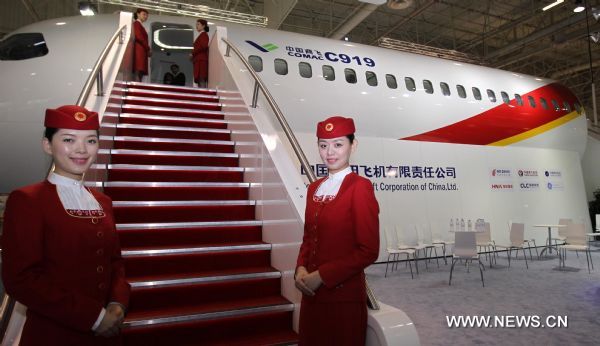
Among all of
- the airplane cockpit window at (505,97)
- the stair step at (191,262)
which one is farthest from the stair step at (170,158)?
the airplane cockpit window at (505,97)

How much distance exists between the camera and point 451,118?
8703mm

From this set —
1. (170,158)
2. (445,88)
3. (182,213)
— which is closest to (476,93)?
(445,88)

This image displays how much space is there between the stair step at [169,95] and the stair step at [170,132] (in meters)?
1.08

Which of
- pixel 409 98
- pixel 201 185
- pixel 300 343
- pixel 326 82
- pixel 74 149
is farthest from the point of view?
pixel 409 98

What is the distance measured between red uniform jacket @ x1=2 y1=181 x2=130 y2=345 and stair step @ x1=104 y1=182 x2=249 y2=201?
1707 mm

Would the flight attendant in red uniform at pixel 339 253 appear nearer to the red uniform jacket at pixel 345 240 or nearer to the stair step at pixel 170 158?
the red uniform jacket at pixel 345 240

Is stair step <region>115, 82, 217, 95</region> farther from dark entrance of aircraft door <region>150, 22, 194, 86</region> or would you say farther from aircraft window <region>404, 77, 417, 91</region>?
aircraft window <region>404, 77, 417, 91</region>

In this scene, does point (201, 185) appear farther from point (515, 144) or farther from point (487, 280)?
point (515, 144)

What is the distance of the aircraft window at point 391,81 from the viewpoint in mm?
7880

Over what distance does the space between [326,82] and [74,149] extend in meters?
6.09

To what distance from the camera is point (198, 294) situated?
96.7 inches

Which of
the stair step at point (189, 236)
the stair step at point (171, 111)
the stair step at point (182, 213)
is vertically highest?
the stair step at point (171, 111)

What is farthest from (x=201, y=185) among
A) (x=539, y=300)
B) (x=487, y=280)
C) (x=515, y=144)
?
(x=515, y=144)

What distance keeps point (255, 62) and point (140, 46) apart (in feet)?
5.97
